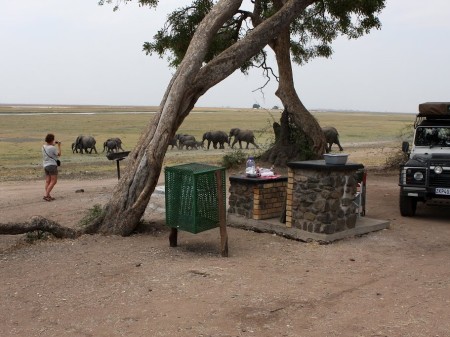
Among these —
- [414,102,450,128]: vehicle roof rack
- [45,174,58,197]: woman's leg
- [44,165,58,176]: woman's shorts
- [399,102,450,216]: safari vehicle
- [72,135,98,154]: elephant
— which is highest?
[414,102,450,128]: vehicle roof rack

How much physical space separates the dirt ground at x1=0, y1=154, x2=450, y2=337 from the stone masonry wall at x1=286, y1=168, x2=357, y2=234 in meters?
0.34

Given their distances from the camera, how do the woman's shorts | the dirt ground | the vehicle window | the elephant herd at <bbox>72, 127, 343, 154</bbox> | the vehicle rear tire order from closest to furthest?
the dirt ground < the vehicle rear tire < the vehicle window < the woman's shorts < the elephant herd at <bbox>72, 127, 343, 154</bbox>

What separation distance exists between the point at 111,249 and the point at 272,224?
275 centimetres

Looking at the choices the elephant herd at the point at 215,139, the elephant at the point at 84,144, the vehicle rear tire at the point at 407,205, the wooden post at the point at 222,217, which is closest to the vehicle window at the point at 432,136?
the vehicle rear tire at the point at 407,205

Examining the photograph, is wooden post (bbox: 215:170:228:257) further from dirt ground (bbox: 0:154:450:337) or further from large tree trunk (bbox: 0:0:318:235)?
large tree trunk (bbox: 0:0:318:235)

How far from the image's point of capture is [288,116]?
58.1ft

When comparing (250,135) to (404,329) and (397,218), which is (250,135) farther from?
(404,329)

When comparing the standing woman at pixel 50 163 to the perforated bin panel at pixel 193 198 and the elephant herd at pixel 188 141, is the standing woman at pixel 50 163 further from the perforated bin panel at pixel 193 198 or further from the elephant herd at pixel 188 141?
the elephant herd at pixel 188 141

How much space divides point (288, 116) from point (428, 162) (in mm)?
7534

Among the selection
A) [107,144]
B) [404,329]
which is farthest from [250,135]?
[404,329]

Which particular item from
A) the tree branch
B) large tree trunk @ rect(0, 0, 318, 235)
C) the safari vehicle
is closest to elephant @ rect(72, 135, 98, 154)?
the safari vehicle

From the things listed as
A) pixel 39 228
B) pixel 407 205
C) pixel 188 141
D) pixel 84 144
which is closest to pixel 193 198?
pixel 39 228

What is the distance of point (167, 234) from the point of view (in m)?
9.59

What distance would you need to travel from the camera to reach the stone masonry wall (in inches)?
344
